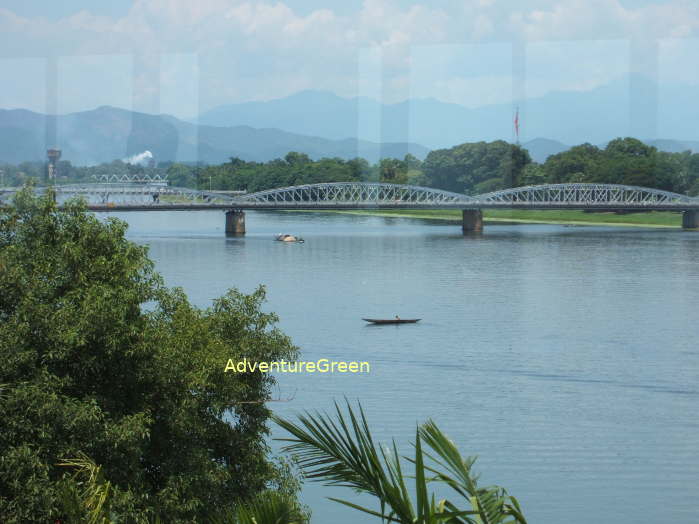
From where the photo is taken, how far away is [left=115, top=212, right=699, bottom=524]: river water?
9.05 meters

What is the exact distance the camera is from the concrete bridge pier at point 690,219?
45.0 metres

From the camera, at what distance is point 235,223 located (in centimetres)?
4062

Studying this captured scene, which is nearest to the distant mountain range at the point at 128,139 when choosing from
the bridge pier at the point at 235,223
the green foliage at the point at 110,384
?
the bridge pier at the point at 235,223

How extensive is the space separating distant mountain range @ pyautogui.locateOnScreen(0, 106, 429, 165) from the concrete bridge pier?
1413cm

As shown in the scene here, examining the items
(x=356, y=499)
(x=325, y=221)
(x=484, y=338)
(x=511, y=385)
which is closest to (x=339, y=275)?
(x=484, y=338)

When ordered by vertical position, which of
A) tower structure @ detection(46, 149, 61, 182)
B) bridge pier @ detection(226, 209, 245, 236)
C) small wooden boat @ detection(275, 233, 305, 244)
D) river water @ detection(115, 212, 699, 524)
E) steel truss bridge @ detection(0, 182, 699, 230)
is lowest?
river water @ detection(115, 212, 699, 524)

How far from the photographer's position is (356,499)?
8.86 meters

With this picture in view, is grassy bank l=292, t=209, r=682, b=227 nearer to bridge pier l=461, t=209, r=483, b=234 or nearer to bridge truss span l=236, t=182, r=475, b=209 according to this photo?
bridge truss span l=236, t=182, r=475, b=209

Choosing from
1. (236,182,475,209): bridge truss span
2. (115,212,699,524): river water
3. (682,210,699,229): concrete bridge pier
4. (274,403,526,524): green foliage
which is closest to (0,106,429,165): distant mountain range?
(236,182,475,209): bridge truss span

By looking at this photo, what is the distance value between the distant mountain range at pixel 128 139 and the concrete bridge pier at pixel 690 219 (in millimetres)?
14129

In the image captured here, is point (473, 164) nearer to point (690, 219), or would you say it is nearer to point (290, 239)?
point (690, 219)

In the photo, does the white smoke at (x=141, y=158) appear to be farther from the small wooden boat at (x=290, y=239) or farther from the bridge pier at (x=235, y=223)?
the small wooden boat at (x=290, y=239)

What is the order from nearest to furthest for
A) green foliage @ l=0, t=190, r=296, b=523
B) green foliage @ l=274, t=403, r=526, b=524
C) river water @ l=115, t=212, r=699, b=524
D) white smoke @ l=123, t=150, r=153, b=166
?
green foliage @ l=274, t=403, r=526, b=524
green foliage @ l=0, t=190, r=296, b=523
river water @ l=115, t=212, r=699, b=524
white smoke @ l=123, t=150, r=153, b=166

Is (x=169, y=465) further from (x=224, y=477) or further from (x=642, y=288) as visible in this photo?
(x=642, y=288)
